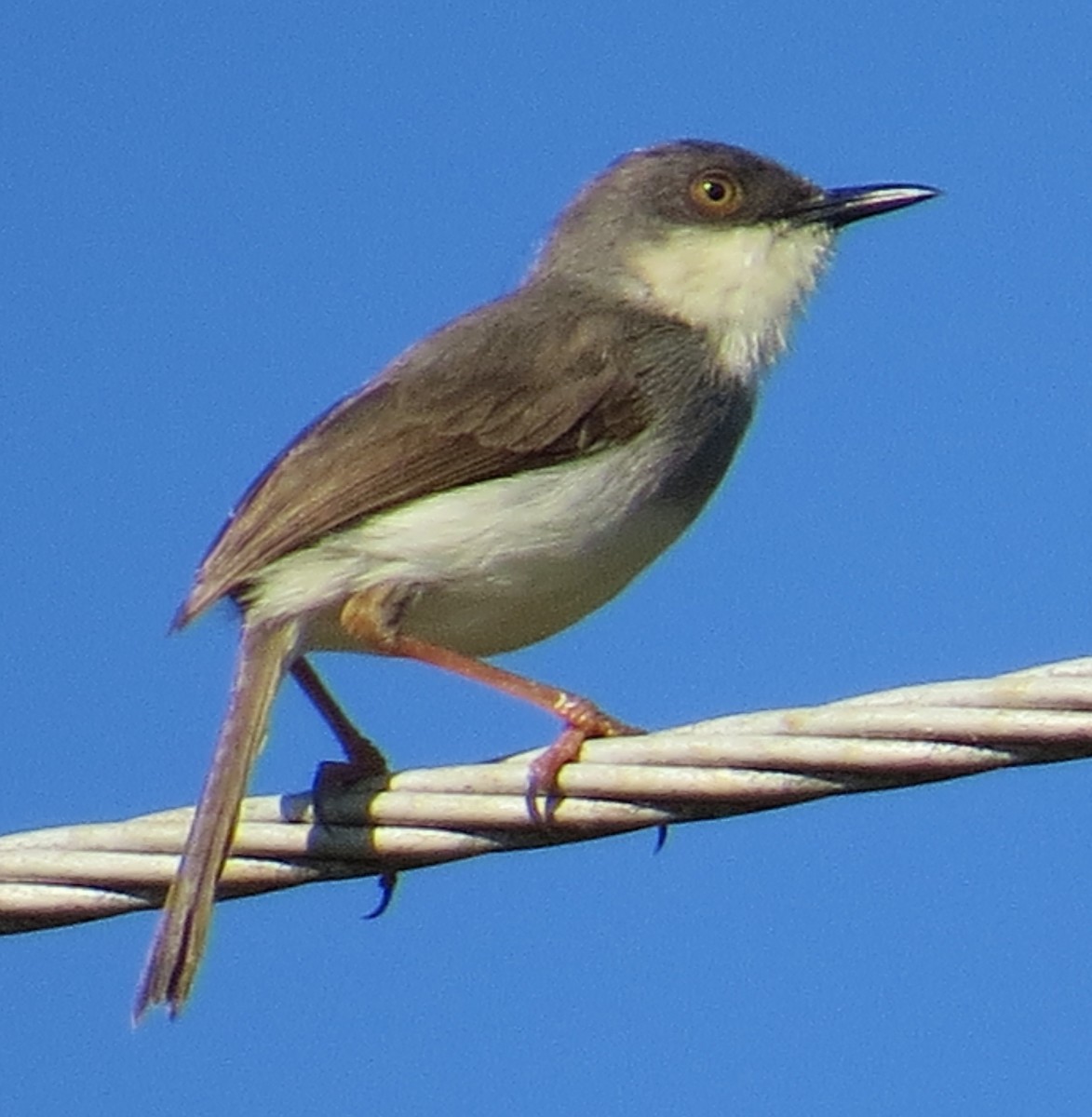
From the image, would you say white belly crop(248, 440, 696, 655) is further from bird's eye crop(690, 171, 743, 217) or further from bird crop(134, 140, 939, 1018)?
bird's eye crop(690, 171, 743, 217)

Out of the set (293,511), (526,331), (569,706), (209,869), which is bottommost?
(209,869)

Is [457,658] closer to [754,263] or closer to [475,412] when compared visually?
[475,412]

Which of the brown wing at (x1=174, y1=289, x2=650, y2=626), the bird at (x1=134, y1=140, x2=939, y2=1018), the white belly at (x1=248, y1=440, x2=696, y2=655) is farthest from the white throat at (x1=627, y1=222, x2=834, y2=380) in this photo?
the white belly at (x1=248, y1=440, x2=696, y2=655)

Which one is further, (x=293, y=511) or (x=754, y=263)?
(x=754, y=263)

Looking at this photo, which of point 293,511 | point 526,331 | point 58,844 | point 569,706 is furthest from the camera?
point 526,331

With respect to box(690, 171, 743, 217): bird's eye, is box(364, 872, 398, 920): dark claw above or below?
below

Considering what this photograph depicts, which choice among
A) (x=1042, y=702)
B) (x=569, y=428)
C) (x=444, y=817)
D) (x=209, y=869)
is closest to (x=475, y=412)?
(x=569, y=428)
